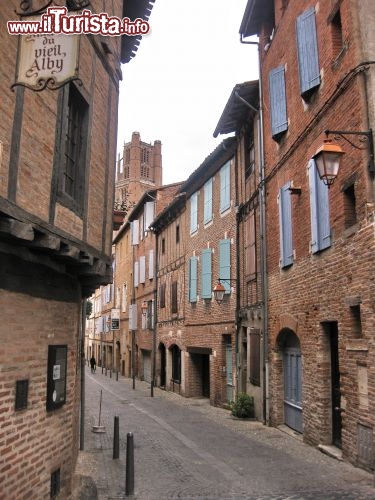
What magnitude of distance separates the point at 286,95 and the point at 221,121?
13.8ft

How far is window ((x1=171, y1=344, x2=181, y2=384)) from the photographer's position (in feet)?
77.7

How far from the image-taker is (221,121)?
1638 centimetres

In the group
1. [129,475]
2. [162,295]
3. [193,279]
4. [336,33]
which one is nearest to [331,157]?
[336,33]

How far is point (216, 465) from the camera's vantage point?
929 cm

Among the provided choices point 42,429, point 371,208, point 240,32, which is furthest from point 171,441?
point 240,32

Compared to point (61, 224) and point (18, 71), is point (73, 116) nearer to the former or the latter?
point (61, 224)

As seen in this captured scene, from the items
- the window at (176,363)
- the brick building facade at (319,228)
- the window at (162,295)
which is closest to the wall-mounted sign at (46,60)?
the brick building facade at (319,228)

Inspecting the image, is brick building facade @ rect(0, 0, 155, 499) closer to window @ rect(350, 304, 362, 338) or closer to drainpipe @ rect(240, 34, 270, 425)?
window @ rect(350, 304, 362, 338)

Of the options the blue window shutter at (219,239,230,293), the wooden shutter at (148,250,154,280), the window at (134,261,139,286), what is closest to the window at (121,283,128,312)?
the window at (134,261,139,286)

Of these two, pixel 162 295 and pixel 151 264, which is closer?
pixel 162 295

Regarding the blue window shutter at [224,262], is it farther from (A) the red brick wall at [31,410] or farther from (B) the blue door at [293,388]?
(A) the red brick wall at [31,410]

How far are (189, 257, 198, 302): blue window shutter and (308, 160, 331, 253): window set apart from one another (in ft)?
34.9

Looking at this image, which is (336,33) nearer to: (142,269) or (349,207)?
(349,207)

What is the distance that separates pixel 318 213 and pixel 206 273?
31.3ft
